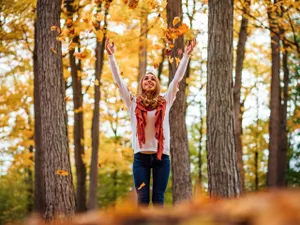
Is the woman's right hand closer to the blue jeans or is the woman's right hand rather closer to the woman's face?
the woman's face

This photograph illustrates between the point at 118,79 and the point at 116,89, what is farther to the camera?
the point at 116,89

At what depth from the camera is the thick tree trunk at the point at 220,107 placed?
605 centimetres

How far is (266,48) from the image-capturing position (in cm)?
2138

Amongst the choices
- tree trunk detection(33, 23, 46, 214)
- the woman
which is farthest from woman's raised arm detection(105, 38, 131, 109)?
tree trunk detection(33, 23, 46, 214)

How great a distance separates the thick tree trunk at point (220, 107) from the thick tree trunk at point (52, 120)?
2064 mm

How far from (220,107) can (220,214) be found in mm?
4973

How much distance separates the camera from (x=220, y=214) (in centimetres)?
125

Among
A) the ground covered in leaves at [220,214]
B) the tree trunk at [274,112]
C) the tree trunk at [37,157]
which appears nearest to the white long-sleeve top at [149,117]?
the ground covered in leaves at [220,214]

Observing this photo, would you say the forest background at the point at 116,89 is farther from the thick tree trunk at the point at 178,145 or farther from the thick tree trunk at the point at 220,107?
the thick tree trunk at the point at 220,107

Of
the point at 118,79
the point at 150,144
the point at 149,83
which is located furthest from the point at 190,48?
the point at 150,144

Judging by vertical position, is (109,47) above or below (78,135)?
above

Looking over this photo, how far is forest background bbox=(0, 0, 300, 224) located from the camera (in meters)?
13.4

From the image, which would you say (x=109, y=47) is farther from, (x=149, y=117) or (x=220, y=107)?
(x=220, y=107)

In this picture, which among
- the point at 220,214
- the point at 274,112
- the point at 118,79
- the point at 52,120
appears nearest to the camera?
the point at 220,214
